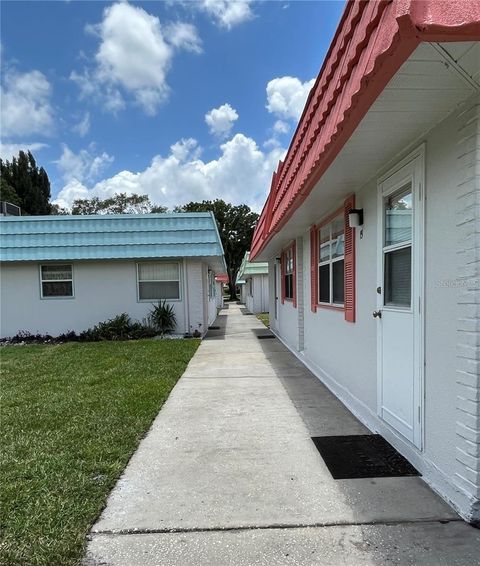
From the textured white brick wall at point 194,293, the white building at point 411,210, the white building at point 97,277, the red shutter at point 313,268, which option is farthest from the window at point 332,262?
the textured white brick wall at point 194,293

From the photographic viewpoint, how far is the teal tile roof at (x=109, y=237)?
41.4 ft

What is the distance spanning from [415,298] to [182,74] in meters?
12.1

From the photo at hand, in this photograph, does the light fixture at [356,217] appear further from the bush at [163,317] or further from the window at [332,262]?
the bush at [163,317]

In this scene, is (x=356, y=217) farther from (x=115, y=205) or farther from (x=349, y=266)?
(x=115, y=205)

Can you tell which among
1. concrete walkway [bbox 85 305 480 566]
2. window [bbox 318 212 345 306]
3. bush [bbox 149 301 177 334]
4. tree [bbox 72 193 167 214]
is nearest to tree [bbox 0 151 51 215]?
tree [bbox 72 193 167 214]

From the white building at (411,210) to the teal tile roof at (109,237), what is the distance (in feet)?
26.2

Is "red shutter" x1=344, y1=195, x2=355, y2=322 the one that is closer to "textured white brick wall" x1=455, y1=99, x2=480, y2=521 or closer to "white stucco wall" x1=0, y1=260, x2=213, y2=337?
"textured white brick wall" x1=455, y1=99, x2=480, y2=521

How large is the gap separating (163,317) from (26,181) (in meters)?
38.4

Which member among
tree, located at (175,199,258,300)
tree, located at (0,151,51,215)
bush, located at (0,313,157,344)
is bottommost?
bush, located at (0,313,157,344)

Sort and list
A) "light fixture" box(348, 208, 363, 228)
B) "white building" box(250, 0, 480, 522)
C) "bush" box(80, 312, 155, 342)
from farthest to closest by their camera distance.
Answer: "bush" box(80, 312, 155, 342) → "light fixture" box(348, 208, 363, 228) → "white building" box(250, 0, 480, 522)

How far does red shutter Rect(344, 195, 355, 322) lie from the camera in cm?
505

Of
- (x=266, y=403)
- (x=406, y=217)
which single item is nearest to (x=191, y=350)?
(x=266, y=403)

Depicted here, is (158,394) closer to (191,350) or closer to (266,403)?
(266,403)

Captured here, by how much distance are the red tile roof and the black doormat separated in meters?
2.60
